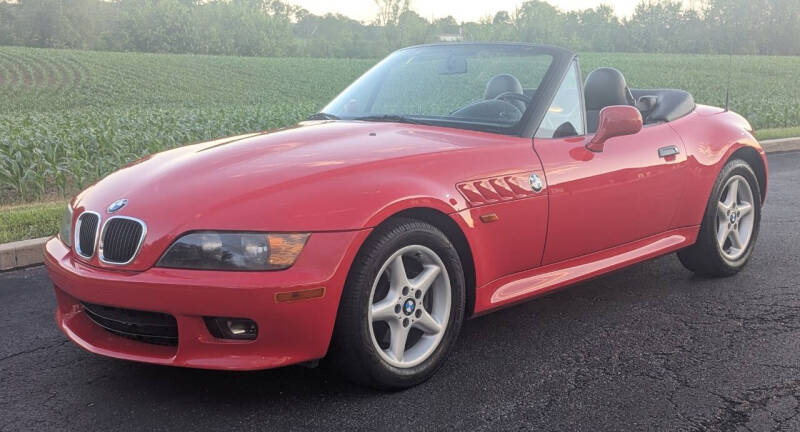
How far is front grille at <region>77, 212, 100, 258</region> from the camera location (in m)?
3.19

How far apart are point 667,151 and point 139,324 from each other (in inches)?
119

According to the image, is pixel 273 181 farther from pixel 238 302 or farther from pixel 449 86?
pixel 449 86

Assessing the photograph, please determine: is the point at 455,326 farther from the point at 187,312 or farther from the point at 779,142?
the point at 779,142

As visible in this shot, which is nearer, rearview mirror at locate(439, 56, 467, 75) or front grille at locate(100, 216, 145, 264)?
front grille at locate(100, 216, 145, 264)

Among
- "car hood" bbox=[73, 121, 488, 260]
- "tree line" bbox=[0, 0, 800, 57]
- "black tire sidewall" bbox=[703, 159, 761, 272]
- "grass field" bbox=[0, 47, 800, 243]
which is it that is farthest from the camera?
"tree line" bbox=[0, 0, 800, 57]

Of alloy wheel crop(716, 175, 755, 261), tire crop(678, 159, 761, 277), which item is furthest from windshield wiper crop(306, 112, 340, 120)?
alloy wheel crop(716, 175, 755, 261)

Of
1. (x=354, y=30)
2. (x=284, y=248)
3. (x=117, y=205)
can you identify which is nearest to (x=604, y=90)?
(x=284, y=248)

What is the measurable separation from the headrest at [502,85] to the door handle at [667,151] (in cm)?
86

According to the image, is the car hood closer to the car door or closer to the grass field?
the car door

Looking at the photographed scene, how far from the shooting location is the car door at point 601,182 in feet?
12.8

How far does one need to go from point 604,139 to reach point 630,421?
1.60 meters

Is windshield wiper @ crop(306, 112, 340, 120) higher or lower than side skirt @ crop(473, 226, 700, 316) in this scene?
higher

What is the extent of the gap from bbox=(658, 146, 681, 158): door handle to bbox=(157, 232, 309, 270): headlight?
2453 millimetres

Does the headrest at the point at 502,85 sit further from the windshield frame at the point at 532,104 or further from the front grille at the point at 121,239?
the front grille at the point at 121,239
